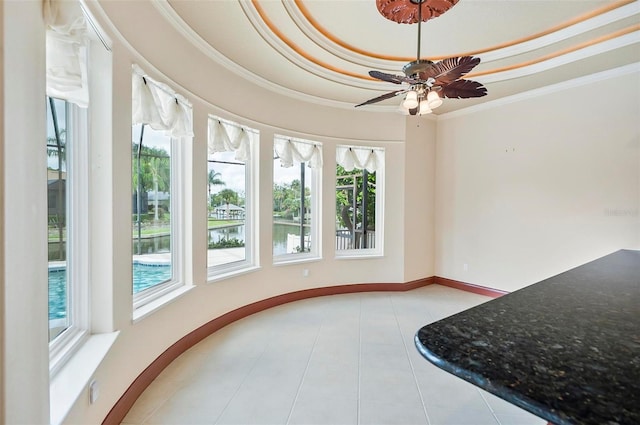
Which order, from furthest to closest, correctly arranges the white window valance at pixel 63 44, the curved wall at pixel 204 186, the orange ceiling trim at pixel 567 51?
the orange ceiling trim at pixel 567 51 → the curved wall at pixel 204 186 → the white window valance at pixel 63 44

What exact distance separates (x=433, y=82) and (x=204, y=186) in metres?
2.25

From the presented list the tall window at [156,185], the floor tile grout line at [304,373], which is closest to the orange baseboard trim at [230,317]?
the tall window at [156,185]

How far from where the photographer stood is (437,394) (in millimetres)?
2105

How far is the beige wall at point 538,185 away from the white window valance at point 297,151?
7.05 ft

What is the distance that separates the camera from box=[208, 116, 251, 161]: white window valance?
3.04m

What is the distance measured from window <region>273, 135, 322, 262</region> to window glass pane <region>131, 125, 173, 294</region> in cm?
153

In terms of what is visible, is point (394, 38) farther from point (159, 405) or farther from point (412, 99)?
point (159, 405)

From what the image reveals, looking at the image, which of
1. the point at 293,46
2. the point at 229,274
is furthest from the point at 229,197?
the point at 293,46

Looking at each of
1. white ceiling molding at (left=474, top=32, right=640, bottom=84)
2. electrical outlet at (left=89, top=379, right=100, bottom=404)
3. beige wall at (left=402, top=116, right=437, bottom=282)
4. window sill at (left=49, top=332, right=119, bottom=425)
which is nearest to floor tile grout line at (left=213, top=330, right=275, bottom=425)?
electrical outlet at (left=89, top=379, right=100, bottom=404)

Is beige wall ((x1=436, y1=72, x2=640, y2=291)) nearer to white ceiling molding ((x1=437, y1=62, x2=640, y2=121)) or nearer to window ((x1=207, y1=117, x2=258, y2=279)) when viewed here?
white ceiling molding ((x1=437, y1=62, x2=640, y2=121))

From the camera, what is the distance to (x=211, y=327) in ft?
9.80

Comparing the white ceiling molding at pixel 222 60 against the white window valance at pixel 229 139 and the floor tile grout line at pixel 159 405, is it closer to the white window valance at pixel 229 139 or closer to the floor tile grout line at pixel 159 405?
the white window valance at pixel 229 139

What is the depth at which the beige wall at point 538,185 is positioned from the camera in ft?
10.5

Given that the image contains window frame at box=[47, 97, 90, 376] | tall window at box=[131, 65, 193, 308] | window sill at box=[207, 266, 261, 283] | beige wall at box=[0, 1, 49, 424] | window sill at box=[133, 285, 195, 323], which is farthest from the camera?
window sill at box=[207, 266, 261, 283]
